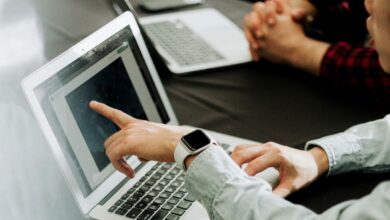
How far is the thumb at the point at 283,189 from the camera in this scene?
2.79 ft

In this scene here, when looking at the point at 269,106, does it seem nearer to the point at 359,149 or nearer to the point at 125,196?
the point at 359,149

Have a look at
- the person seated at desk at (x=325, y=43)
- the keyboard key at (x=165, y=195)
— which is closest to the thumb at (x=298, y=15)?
the person seated at desk at (x=325, y=43)

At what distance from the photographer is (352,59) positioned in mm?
1164

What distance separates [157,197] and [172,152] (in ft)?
0.28

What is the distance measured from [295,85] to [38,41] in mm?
538

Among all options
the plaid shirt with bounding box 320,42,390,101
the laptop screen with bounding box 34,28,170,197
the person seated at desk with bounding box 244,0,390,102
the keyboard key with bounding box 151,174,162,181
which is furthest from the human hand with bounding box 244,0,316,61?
the keyboard key with bounding box 151,174,162,181

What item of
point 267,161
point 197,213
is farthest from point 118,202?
point 267,161

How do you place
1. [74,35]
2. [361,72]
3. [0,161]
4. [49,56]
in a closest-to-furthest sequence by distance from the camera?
[0,161] → [49,56] → [74,35] → [361,72]

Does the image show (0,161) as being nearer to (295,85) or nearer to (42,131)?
(42,131)

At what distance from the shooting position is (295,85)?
1172mm

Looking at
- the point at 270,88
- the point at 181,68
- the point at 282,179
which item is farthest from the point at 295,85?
the point at 282,179

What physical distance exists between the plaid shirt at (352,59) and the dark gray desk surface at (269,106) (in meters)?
0.03

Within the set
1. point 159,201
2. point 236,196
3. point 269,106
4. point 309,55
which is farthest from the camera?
point 309,55

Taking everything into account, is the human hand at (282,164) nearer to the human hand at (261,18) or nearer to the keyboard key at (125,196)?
the keyboard key at (125,196)
